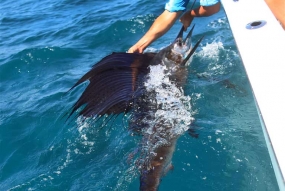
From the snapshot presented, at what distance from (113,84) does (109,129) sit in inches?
20.3

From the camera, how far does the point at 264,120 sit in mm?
1953

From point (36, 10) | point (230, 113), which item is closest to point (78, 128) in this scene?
point (230, 113)

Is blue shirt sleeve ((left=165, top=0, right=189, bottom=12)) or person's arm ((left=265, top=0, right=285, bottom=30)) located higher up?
person's arm ((left=265, top=0, right=285, bottom=30))

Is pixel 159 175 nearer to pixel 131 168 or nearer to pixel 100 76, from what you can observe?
pixel 131 168

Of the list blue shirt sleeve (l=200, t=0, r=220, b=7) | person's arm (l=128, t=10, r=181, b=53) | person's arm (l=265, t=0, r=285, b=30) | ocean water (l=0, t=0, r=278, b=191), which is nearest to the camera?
person's arm (l=265, t=0, r=285, b=30)

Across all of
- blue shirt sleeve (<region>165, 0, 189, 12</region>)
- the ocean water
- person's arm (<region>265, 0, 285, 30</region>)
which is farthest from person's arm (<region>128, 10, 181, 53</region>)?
person's arm (<region>265, 0, 285, 30</region>)

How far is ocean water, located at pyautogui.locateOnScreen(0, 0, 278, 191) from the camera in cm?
304

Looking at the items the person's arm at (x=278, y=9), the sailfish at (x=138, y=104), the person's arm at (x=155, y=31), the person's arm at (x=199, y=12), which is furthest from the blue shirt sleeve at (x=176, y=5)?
the person's arm at (x=278, y=9)

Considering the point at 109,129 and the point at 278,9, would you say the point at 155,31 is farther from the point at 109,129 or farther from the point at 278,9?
the point at 278,9

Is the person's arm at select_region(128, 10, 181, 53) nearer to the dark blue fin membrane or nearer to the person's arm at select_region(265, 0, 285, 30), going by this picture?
the dark blue fin membrane

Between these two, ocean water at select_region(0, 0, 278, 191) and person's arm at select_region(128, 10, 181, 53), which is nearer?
ocean water at select_region(0, 0, 278, 191)

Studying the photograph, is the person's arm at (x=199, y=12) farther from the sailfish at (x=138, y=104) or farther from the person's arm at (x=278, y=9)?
the person's arm at (x=278, y=9)

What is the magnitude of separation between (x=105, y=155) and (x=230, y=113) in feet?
4.63

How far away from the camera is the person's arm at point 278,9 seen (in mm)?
2922
